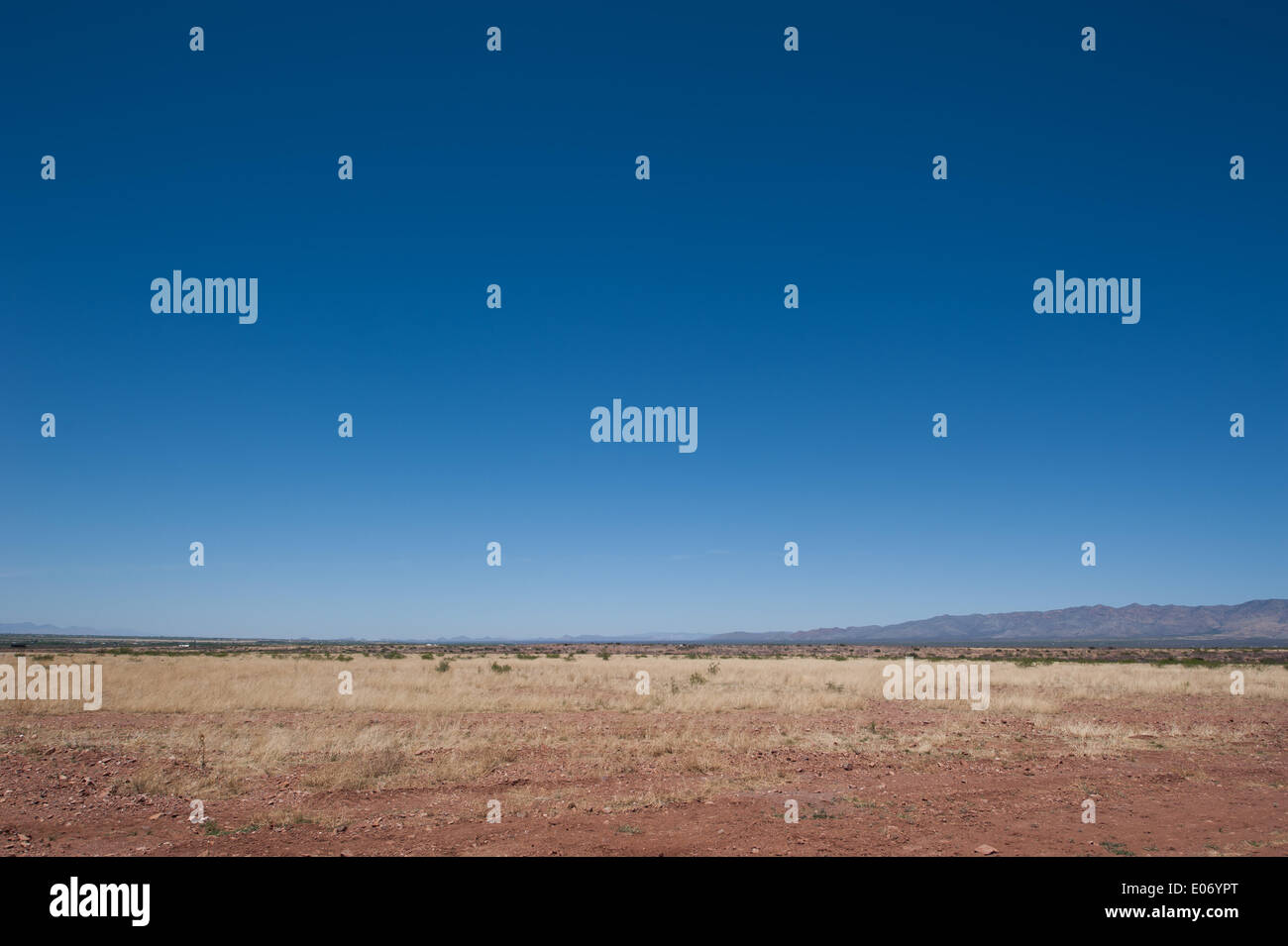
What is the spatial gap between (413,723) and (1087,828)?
14.1 m

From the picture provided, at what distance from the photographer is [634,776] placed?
40.7ft

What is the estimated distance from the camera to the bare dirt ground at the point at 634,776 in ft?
29.0

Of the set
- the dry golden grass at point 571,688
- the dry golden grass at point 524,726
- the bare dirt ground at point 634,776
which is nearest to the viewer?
the bare dirt ground at point 634,776

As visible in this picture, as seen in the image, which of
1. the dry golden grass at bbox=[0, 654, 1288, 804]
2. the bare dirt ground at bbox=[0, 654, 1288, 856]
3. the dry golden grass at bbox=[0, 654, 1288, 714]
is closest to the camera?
the bare dirt ground at bbox=[0, 654, 1288, 856]

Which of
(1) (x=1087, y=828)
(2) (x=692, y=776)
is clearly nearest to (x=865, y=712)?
(2) (x=692, y=776)

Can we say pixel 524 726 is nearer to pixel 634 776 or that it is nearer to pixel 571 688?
pixel 634 776

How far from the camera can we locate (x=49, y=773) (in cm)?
1173

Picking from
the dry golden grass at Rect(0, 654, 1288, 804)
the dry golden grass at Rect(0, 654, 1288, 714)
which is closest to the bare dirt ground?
the dry golden grass at Rect(0, 654, 1288, 804)

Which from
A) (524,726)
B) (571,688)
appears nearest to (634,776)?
(524,726)

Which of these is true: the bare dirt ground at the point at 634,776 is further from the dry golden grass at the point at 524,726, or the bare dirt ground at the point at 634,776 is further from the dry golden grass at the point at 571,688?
the dry golden grass at the point at 571,688

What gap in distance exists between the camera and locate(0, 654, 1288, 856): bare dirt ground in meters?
8.84

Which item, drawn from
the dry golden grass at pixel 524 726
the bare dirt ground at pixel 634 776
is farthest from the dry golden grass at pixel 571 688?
the bare dirt ground at pixel 634 776

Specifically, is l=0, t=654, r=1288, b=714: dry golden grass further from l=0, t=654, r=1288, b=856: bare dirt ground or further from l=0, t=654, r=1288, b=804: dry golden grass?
l=0, t=654, r=1288, b=856: bare dirt ground

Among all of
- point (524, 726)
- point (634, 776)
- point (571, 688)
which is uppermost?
point (634, 776)
